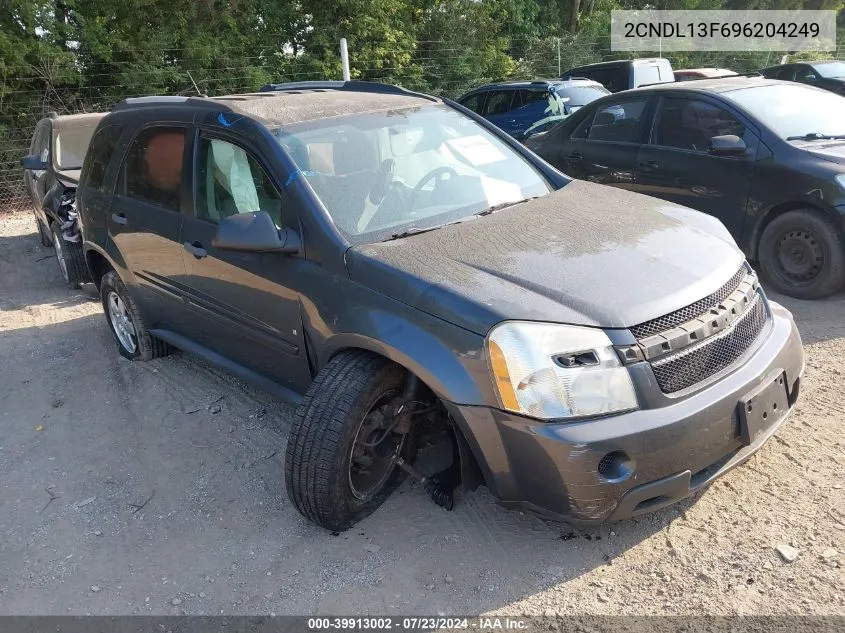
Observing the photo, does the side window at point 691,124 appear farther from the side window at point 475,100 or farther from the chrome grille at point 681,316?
the side window at point 475,100

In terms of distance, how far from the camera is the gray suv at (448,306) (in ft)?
8.44

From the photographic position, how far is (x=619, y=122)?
6625 millimetres

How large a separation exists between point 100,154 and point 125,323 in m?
1.21

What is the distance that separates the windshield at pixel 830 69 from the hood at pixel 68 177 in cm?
1431

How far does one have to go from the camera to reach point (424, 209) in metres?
3.48

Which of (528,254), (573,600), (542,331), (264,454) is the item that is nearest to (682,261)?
(528,254)

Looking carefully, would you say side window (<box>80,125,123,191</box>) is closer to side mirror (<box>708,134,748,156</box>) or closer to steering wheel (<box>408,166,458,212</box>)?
steering wheel (<box>408,166,458,212</box>)

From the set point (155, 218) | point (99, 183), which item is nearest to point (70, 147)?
point (99, 183)

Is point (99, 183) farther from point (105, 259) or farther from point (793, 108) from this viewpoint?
point (793, 108)

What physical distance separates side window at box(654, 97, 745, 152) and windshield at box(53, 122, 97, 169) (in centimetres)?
580

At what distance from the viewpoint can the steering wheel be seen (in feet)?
11.5

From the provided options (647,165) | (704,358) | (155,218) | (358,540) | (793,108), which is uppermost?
(793,108)

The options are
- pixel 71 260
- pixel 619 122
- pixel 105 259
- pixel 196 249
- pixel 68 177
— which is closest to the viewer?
pixel 196 249

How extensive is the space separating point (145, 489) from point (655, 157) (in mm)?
4798
